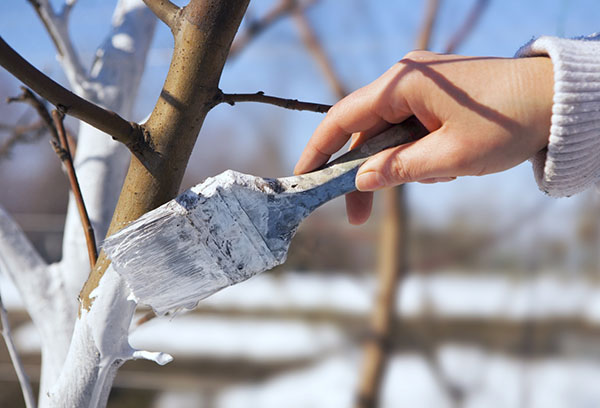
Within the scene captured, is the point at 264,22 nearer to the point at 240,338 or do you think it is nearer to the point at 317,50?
the point at 317,50

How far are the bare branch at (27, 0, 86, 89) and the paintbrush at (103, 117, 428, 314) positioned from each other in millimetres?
346

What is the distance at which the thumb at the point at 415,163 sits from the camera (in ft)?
0.94

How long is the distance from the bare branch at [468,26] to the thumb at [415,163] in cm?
92

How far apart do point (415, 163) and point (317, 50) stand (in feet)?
3.37

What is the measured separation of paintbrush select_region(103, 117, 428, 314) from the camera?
0.88 feet

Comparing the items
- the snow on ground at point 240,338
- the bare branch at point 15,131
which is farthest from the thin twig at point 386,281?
the bare branch at point 15,131

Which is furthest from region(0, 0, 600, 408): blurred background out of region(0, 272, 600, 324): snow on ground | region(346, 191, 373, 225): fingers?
region(346, 191, 373, 225): fingers

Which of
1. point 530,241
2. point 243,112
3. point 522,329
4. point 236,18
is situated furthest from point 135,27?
point 522,329

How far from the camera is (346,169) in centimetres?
30

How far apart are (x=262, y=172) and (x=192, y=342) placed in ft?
2.04

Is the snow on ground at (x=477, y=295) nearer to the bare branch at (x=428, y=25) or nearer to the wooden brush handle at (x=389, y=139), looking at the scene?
the bare branch at (x=428, y=25)

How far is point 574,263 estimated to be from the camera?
1373mm

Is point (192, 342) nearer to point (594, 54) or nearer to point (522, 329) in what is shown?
point (522, 329)

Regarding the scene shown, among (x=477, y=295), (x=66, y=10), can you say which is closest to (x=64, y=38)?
(x=66, y=10)
